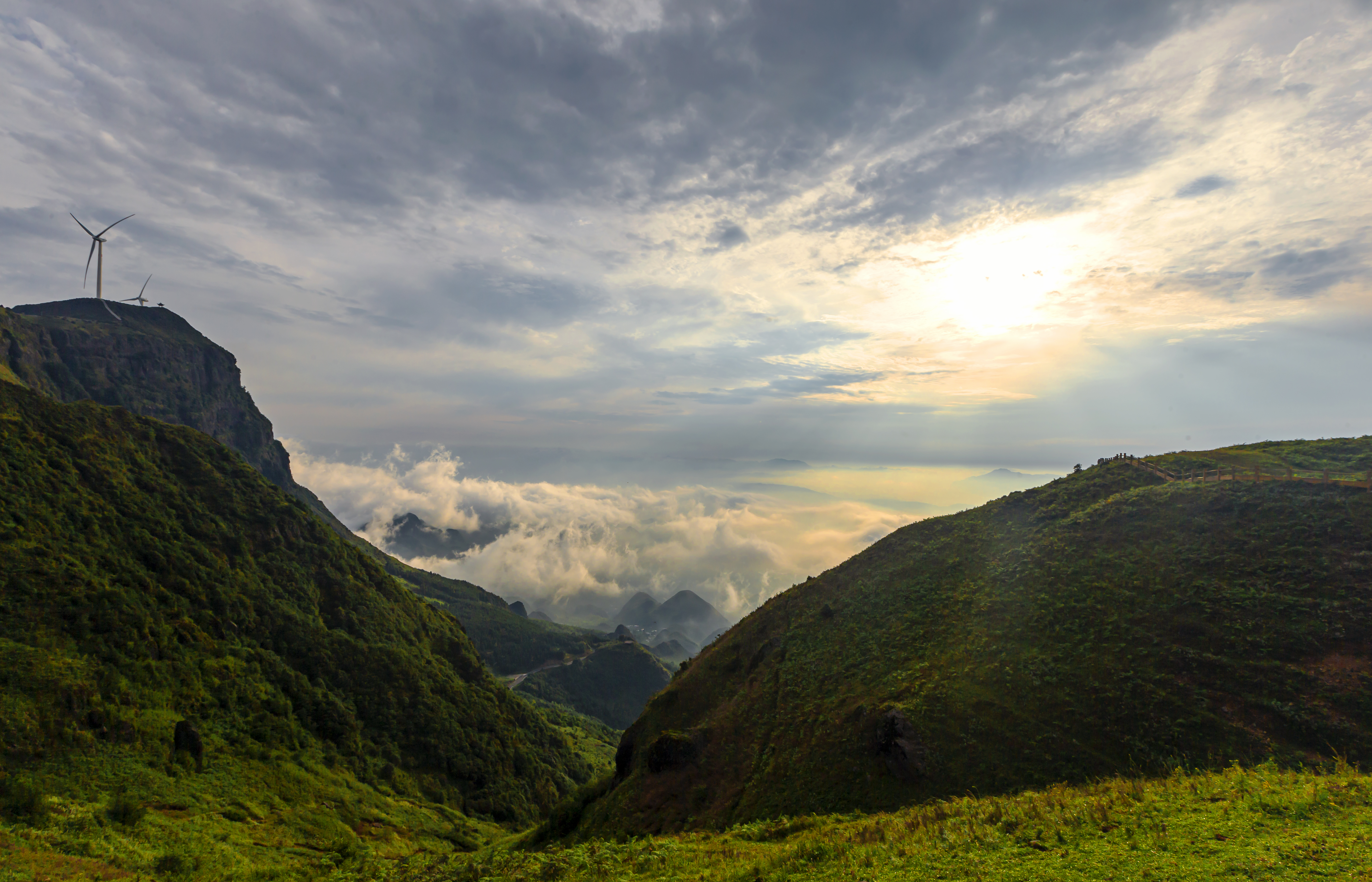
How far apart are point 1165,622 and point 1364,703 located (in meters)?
9.36

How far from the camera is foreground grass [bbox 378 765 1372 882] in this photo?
13922 millimetres

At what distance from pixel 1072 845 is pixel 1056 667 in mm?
24528

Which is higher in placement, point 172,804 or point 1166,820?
point 1166,820

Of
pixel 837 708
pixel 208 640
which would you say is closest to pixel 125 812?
pixel 208 640

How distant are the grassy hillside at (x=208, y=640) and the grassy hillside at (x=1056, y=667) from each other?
54.9 metres

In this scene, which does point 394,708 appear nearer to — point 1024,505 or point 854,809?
point 854,809

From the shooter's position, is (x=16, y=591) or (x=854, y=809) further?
(x=16, y=591)

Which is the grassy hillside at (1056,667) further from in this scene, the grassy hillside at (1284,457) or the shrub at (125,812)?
the shrub at (125,812)

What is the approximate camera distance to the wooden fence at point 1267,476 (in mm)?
43812

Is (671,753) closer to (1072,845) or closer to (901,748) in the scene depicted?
(901,748)

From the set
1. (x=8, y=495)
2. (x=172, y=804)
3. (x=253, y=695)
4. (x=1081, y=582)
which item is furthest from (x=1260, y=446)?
(x=8, y=495)

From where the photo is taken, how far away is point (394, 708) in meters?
101

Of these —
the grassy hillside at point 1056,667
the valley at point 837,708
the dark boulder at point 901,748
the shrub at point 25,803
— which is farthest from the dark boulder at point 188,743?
the dark boulder at point 901,748

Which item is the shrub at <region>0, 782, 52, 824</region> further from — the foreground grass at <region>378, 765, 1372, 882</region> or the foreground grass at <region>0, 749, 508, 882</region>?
the foreground grass at <region>378, 765, 1372, 882</region>
